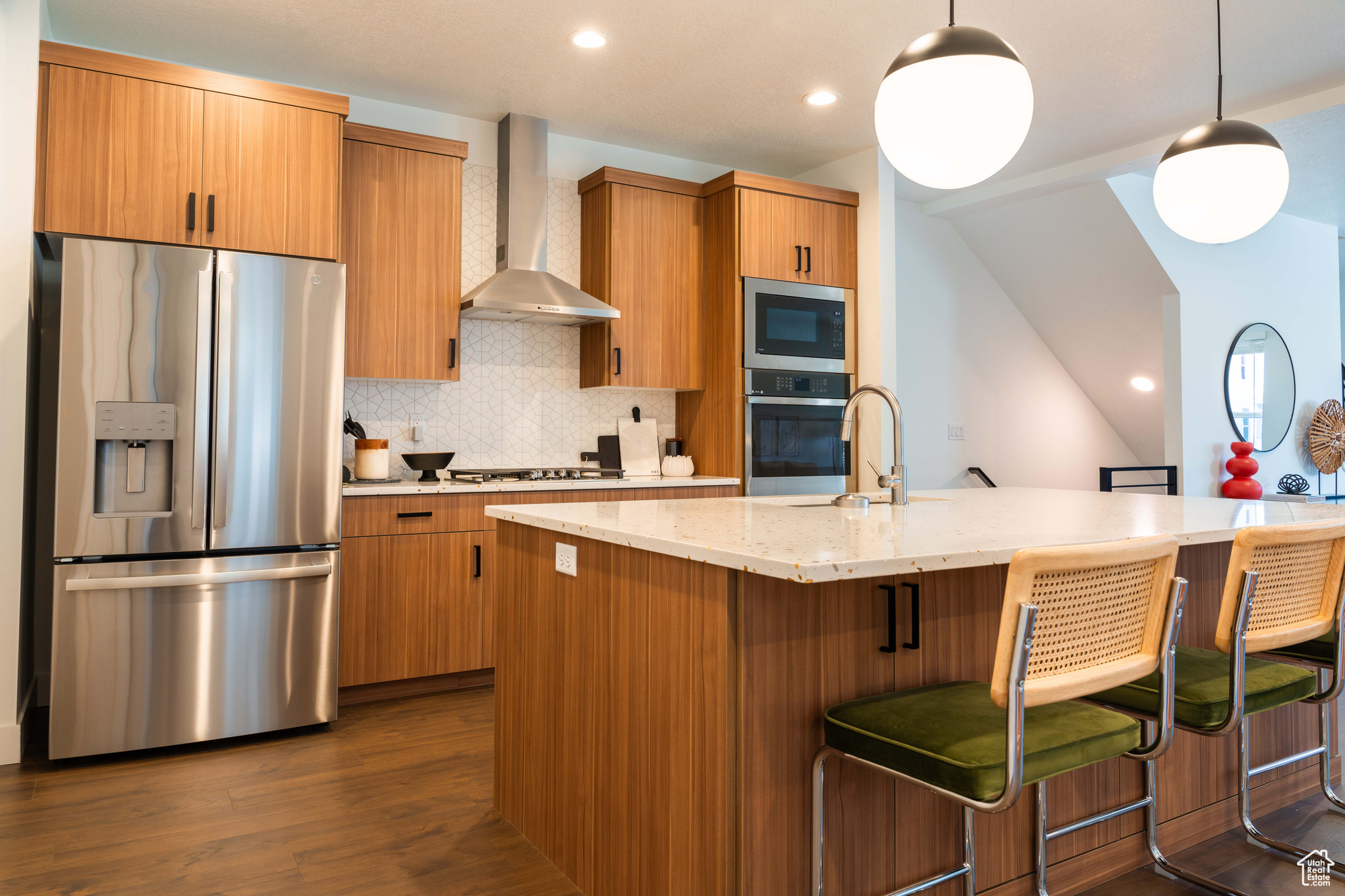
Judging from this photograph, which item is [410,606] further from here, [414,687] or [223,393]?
[223,393]

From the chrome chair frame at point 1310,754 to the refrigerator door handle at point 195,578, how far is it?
2.81 m

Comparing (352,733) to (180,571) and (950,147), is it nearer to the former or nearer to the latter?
(180,571)

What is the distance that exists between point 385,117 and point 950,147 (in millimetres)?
3180

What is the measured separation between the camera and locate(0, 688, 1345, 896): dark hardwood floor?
201cm

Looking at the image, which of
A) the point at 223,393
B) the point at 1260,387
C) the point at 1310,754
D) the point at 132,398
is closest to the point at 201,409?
the point at 223,393

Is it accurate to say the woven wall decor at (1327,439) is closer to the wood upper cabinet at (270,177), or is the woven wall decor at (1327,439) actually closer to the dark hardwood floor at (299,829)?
the dark hardwood floor at (299,829)

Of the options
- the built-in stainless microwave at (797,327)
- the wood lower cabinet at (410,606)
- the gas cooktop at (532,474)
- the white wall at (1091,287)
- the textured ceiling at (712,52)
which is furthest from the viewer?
the white wall at (1091,287)

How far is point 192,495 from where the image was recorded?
289 centimetres

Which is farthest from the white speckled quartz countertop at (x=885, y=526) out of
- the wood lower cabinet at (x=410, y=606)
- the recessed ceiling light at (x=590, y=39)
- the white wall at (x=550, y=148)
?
the white wall at (x=550, y=148)

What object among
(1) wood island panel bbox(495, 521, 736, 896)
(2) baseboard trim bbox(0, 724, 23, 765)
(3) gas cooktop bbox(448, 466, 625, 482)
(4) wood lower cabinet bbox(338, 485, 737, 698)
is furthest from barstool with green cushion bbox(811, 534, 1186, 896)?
(2) baseboard trim bbox(0, 724, 23, 765)

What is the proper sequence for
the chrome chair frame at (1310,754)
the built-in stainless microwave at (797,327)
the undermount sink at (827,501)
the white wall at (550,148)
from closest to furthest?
the chrome chair frame at (1310,754) < the undermount sink at (827,501) < the white wall at (550,148) < the built-in stainless microwave at (797,327)

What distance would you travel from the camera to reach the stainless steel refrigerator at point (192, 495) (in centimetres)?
274

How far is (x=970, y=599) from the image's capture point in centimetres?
188

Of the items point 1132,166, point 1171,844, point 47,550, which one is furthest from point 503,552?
point 1132,166
